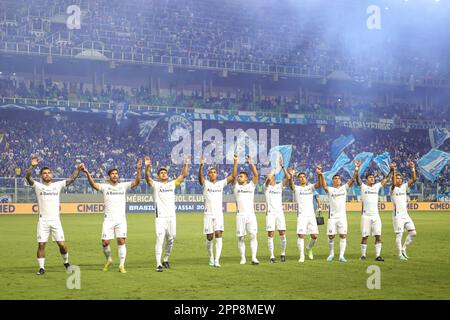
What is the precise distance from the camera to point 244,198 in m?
17.7

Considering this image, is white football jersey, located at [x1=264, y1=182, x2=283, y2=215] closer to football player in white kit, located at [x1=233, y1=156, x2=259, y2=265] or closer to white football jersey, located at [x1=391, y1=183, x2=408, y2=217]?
football player in white kit, located at [x1=233, y1=156, x2=259, y2=265]

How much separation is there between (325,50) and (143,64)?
60.1 feet

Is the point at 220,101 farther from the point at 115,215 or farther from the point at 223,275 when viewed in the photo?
the point at 223,275

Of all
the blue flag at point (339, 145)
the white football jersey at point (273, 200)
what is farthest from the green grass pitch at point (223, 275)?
the blue flag at point (339, 145)

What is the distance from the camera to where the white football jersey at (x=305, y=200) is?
18.9m

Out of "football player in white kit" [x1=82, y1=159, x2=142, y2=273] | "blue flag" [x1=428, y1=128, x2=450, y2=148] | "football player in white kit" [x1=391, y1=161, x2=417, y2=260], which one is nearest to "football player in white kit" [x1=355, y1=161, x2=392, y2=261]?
"football player in white kit" [x1=391, y1=161, x2=417, y2=260]

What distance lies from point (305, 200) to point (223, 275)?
444 cm

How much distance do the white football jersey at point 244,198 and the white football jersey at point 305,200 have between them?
1549 millimetres

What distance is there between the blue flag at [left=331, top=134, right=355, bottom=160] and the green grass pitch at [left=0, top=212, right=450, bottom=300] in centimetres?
2874

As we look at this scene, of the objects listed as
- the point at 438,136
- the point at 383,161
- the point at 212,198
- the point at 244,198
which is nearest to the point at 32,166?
the point at 212,198

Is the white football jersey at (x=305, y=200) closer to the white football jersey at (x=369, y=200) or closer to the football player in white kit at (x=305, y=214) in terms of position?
the football player in white kit at (x=305, y=214)

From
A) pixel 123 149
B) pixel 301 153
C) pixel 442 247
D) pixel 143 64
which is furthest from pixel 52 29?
pixel 442 247

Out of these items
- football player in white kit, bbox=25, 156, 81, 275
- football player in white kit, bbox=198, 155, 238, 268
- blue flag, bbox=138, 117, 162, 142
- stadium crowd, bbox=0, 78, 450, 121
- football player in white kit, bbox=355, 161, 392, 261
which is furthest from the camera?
blue flag, bbox=138, 117, 162, 142

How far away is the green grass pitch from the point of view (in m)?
12.7
